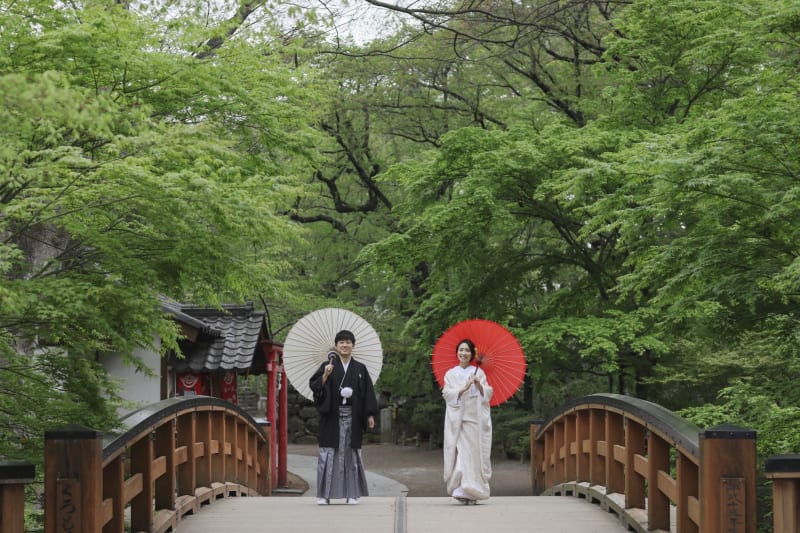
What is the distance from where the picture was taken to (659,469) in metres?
6.46

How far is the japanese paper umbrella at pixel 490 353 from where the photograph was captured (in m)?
9.77

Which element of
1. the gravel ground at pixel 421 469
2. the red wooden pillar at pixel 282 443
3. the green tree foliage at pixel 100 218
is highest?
the green tree foliage at pixel 100 218

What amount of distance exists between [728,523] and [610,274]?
1247cm

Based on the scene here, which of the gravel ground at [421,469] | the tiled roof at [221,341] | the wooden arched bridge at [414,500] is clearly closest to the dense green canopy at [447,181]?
the wooden arched bridge at [414,500]

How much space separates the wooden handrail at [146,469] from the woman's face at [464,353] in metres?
2.40

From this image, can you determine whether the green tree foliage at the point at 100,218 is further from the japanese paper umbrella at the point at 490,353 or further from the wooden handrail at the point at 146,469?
the japanese paper umbrella at the point at 490,353

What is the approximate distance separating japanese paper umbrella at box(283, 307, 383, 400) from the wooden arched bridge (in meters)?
0.83

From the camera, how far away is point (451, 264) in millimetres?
17484

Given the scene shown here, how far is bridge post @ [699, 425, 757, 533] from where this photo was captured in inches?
195

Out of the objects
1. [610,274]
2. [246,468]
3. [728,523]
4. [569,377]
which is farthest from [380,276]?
[728,523]

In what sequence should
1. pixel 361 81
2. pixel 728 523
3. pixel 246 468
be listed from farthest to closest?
pixel 361 81, pixel 246 468, pixel 728 523

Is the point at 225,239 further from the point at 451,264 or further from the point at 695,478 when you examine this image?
the point at 451,264

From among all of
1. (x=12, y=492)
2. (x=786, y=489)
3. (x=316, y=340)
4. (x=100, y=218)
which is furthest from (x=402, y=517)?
(x=12, y=492)

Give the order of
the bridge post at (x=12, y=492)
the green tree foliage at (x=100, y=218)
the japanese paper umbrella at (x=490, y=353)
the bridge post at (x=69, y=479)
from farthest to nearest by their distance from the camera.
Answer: the japanese paper umbrella at (x=490, y=353)
the green tree foliage at (x=100, y=218)
the bridge post at (x=69, y=479)
the bridge post at (x=12, y=492)
